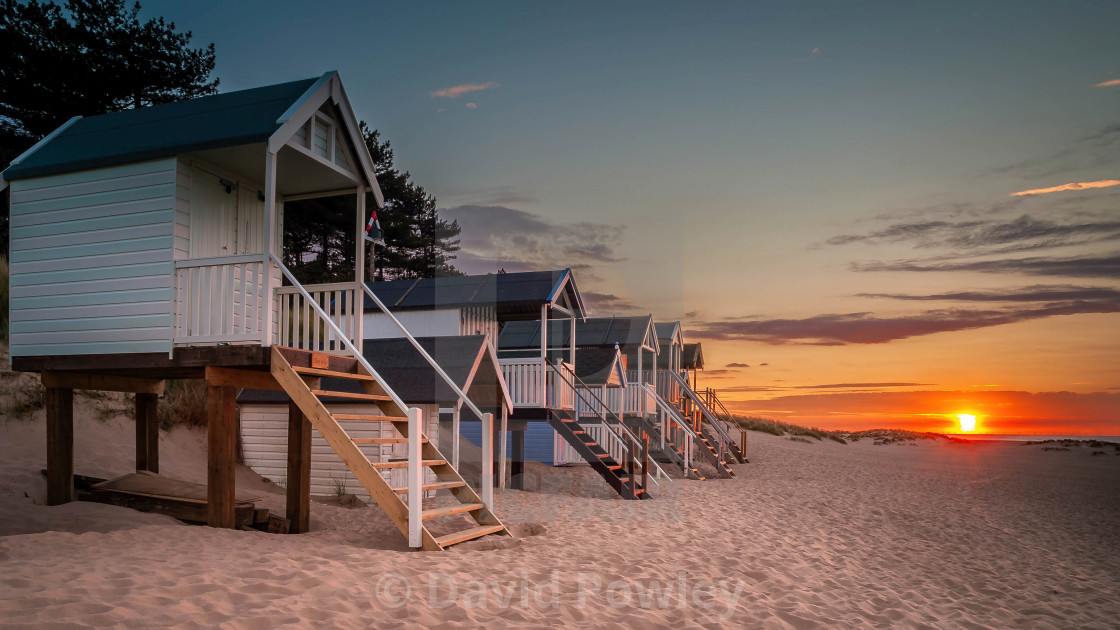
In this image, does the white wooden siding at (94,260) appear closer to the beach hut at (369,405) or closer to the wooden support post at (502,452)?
the beach hut at (369,405)

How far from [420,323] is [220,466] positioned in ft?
36.7

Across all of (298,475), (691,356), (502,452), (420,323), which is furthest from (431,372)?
(691,356)

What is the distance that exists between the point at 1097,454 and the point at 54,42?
195 ft

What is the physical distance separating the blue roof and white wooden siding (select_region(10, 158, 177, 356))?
0.62 feet

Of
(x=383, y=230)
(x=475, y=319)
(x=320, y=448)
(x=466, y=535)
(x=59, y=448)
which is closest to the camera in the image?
(x=466, y=535)

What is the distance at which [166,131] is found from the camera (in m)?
11.0

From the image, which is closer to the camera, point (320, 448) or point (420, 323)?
point (320, 448)

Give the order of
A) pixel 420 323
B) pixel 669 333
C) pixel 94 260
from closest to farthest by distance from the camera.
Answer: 1. pixel 94 260
2. pixel 420 323
3. pixel 669 333

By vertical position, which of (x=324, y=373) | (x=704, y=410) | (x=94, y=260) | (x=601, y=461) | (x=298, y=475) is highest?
(x=94, y=260)

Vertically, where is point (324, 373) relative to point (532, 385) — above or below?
above

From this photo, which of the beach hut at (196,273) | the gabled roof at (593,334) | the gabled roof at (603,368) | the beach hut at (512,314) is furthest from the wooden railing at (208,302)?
the gabled roof at (593,334)

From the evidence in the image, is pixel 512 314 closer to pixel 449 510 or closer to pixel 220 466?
pixel 449 510

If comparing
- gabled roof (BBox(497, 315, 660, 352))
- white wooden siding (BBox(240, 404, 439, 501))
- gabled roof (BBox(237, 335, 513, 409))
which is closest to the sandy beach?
white wooden siding (BBox(240, 404, 439, 501))

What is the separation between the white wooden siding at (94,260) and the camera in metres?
10.5
